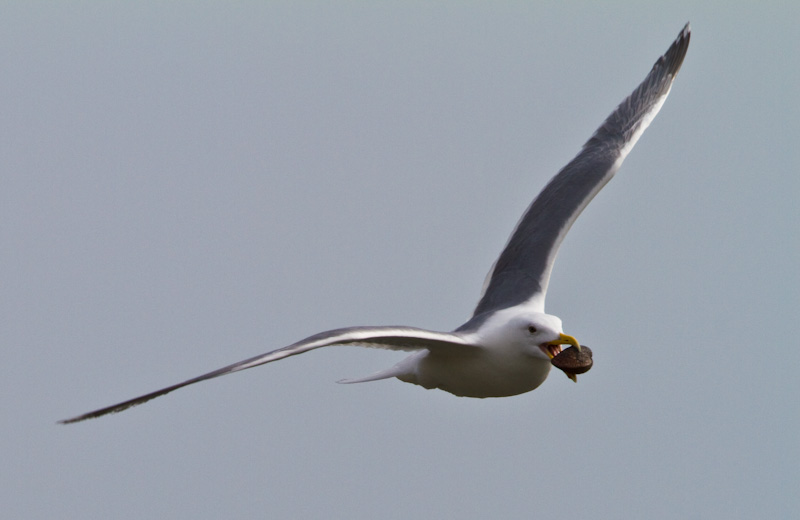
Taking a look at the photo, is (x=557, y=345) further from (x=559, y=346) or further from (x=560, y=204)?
(x=560, y=204)

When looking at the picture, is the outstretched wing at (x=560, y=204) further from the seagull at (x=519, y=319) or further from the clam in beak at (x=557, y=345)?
the clam in beak at (x=557, y=345)

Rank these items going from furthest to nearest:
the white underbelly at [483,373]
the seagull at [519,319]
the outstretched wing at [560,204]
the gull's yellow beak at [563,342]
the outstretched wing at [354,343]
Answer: the outstretched wing at [560,204], the white underbelly at [483,373], the gull's yellow beak at [563,342], the seagull at [519,319], the outstretched wing at [354,343]

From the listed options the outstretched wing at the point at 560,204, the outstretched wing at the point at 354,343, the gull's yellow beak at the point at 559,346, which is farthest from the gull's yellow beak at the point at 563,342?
the outstretched wing at the point at 560,204

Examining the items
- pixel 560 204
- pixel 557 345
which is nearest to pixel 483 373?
pixel 557 345

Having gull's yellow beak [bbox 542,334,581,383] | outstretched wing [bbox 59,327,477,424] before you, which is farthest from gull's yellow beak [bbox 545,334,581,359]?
outstretched wing [bbox 59,327,477,424]

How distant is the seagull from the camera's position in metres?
8.59

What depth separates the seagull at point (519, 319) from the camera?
338 inches

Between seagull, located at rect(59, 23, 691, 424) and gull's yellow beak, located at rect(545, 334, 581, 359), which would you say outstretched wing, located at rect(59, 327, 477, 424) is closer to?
seagull, located at rect(59, 23, 691, 424)

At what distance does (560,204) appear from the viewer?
37.6 feet

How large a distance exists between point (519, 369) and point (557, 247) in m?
2.02

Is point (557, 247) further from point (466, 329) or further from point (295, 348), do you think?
point (295, 348)

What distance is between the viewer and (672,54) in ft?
42.9

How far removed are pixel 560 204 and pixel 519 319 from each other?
2.28m

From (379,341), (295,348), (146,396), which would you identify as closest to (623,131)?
(379,341)
